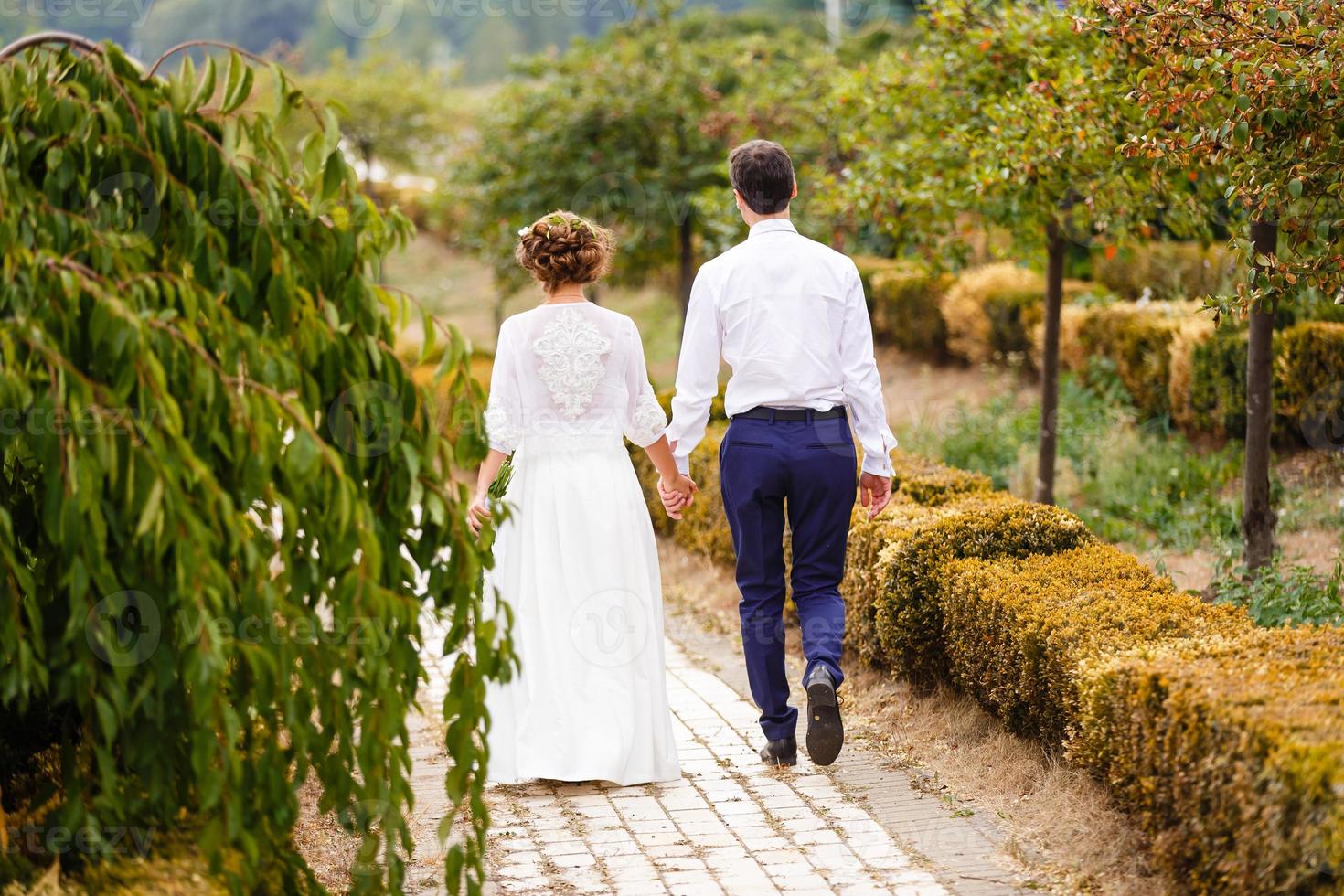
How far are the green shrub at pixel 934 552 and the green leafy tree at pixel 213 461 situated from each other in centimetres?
249

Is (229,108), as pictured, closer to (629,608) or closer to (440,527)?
(440,527)

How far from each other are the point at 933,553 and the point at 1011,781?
1.01 metres

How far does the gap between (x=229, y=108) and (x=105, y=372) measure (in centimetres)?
62

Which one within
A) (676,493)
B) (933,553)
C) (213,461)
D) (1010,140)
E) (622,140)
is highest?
(622,140)

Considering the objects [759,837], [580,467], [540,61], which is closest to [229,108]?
[580,467]

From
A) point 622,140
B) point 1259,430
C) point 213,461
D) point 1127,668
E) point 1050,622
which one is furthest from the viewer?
point 622,140

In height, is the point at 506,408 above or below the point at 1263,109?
below

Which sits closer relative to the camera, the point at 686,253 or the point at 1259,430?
the point at 1259,430

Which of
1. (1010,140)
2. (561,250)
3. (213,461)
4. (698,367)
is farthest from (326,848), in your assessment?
(1010,140)

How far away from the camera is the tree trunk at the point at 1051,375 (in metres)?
7.78

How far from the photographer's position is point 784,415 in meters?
4.60

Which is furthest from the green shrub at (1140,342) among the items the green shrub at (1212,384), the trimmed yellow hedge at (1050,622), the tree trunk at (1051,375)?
the trimmed yellow hedge at (1050,622)

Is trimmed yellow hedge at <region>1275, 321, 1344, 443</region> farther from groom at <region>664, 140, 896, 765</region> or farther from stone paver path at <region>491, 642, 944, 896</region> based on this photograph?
stone paver path at <region>491, 642, 944, 896</region>

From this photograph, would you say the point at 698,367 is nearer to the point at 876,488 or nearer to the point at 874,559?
the point at 876,488
